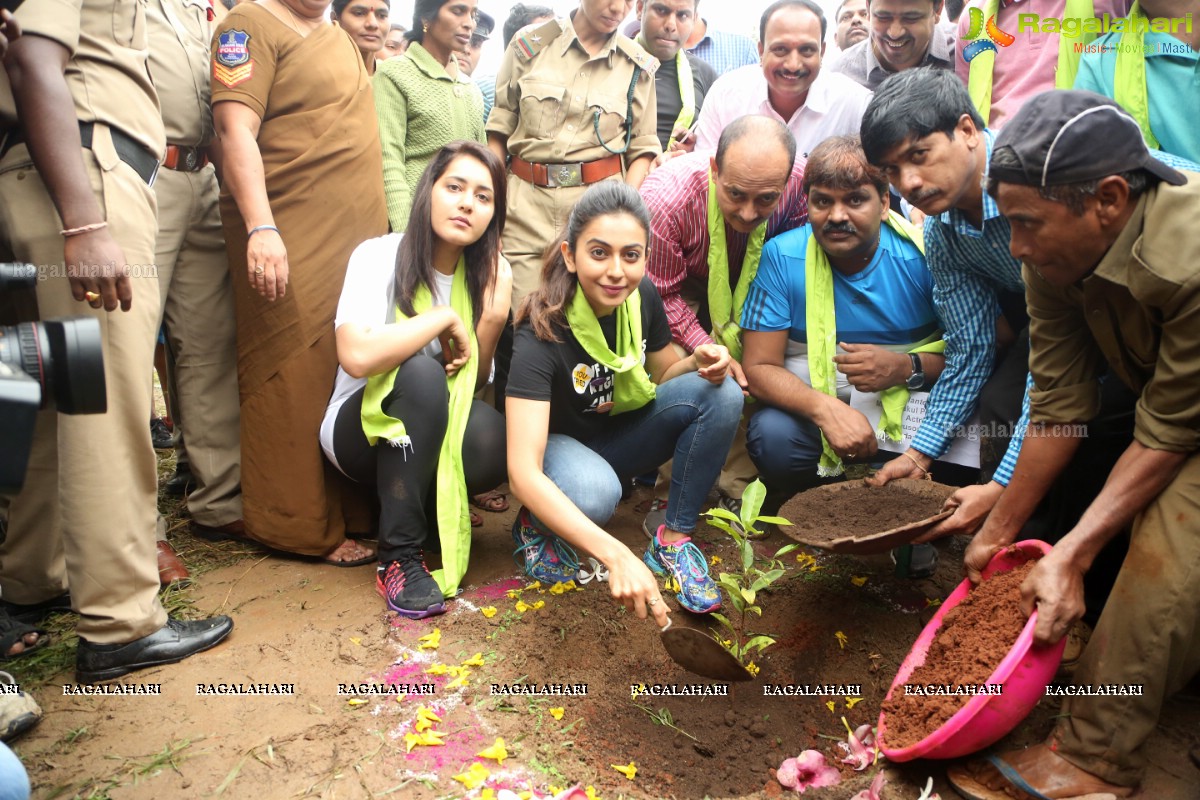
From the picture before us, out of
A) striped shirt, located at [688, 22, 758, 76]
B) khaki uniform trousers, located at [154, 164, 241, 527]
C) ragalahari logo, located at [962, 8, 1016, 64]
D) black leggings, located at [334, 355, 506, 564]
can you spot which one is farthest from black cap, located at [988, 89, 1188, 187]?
striped shirt, located at [688, 22, 758, 76]

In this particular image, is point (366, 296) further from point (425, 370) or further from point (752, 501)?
point (752, 501)

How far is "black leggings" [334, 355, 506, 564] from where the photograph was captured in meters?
2.66

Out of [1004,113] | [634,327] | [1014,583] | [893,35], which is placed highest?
[893,35]

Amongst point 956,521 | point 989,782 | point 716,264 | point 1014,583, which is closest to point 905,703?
point 989,782

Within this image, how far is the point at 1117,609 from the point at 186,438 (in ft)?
9.20

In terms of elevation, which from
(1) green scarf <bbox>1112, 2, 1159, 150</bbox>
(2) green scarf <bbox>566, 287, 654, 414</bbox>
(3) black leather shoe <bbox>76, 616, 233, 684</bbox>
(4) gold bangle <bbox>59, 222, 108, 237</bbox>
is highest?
(1) green scarf <bbox>1112, 2, 1159, 150</bbox>

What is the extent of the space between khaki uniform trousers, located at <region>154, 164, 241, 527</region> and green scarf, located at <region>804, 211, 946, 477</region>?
2.03 meters

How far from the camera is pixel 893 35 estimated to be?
3494 millimetres

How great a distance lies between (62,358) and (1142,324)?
6.79 ft

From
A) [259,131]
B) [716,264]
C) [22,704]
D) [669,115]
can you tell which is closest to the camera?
[22,704]

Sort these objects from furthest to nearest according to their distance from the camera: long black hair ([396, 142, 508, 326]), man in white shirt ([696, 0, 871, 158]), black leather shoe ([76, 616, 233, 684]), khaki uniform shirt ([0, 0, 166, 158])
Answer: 1. man in white shirt ([696, 0, 871, 158])
2. long black hair ([396, 142, 508, 326])
3. black leather shoe ([76, 616, 233, 684])
4. khaki uniform shirt ([0, 0, 166, 158])

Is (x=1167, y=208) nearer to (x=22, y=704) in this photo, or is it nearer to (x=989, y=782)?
(x=989, y=782)

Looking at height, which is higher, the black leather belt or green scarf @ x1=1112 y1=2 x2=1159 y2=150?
green scarf @ x1=1112 y1=2 x2=1159 y2=150

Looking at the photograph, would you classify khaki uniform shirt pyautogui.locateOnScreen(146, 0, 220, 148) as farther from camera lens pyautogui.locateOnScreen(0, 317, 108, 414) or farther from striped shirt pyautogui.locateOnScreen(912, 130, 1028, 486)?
striped shirt pyautogui.locateOnScreen(912, 130, 1028, 486)
